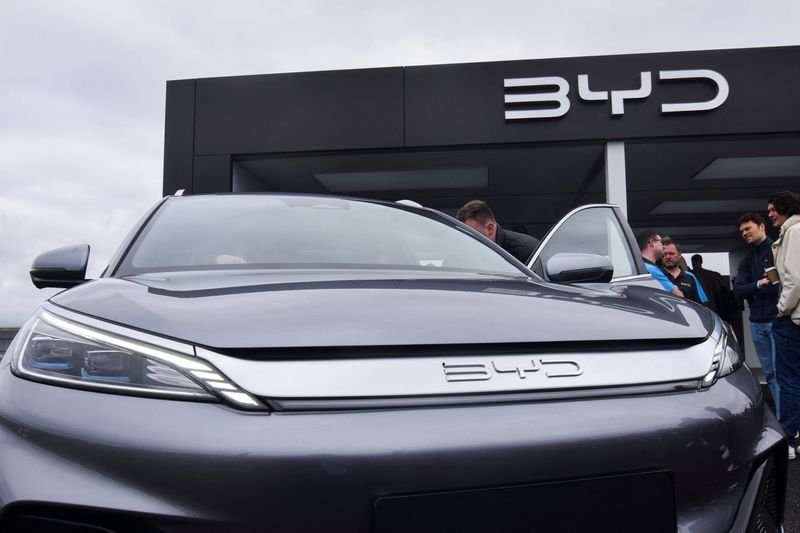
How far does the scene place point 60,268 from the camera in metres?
1.78

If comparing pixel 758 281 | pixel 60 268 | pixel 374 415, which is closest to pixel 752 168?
pixel 758 281

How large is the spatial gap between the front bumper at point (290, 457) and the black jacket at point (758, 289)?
422 cm

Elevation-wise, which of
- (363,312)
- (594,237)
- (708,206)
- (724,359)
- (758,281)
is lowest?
(724,359)

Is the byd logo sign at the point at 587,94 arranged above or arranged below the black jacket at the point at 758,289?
above

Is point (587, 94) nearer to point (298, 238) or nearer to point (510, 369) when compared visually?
point (298, 238)

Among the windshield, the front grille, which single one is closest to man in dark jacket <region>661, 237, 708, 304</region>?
the windshield

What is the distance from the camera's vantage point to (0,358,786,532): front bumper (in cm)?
90

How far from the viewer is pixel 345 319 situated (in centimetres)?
110

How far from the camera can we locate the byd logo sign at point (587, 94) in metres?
8.09

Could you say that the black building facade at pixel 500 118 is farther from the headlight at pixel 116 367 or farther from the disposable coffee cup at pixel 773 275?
the headlight at pixel 116 367

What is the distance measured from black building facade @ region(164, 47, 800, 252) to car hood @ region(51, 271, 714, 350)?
24.3ft

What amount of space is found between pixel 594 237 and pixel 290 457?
8.42 feet

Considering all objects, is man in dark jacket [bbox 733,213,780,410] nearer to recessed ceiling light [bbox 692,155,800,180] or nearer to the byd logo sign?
the byd logo sign

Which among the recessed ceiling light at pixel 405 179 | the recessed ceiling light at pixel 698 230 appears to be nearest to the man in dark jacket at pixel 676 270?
the recessed ceiling light at pixel 405 179
